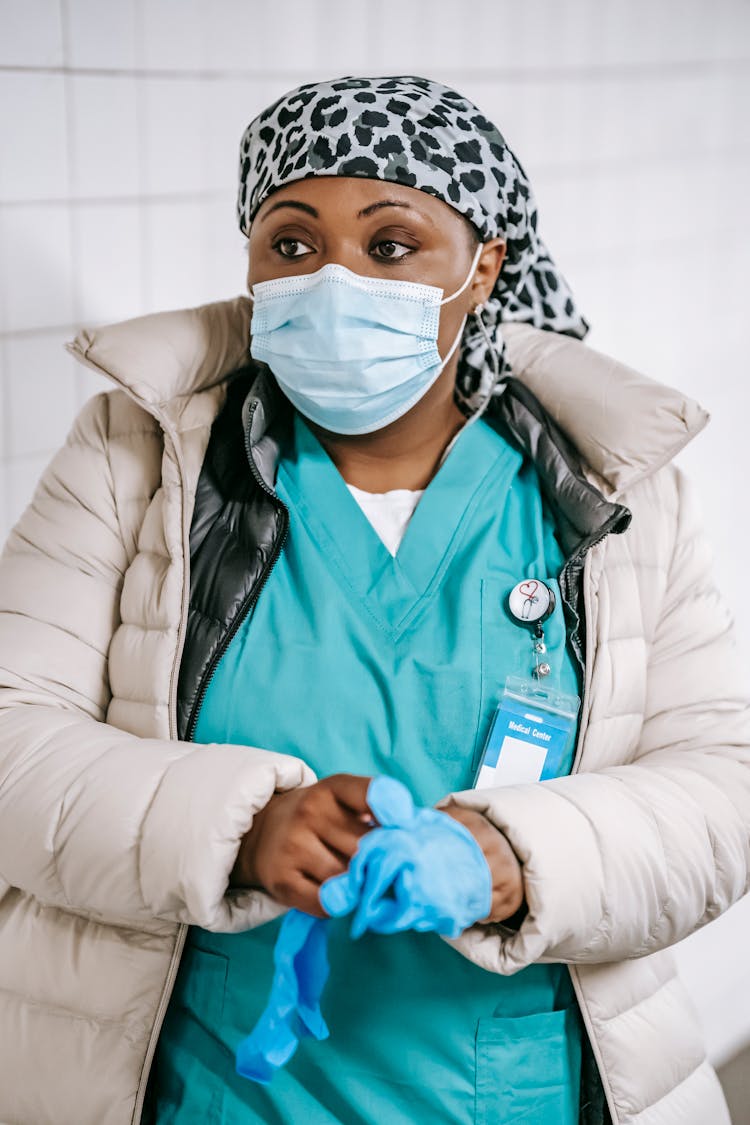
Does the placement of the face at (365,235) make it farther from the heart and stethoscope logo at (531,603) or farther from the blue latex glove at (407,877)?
the blue latex glove at (407,877)

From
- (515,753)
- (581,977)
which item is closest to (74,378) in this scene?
(515,753)

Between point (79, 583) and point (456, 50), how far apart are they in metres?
1.22

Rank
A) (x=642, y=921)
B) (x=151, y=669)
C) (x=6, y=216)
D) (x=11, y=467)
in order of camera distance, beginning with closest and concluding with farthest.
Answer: (x=642, y=921), (x=151, y=669), (x=6, y=216), (x=11, y=467)

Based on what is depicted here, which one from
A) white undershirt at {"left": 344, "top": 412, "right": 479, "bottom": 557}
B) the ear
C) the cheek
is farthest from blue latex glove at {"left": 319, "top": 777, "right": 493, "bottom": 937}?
the ear

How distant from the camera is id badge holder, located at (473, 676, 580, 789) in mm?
1300

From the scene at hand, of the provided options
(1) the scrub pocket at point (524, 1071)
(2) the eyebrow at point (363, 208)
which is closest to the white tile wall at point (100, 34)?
(2) the eyebrow at point (363, 208)

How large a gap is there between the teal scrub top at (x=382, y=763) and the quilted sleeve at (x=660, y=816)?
122mm

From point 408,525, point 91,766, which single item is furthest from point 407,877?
point 408,525

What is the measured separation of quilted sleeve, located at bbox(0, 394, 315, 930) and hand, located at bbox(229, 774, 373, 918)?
5 cm

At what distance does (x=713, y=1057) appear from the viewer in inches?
94.5

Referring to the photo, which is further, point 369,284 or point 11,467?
point 11,467

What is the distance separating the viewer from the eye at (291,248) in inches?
54.9

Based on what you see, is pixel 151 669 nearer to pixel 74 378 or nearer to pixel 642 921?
pixel 642 921

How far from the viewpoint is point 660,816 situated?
1238 millimetres
